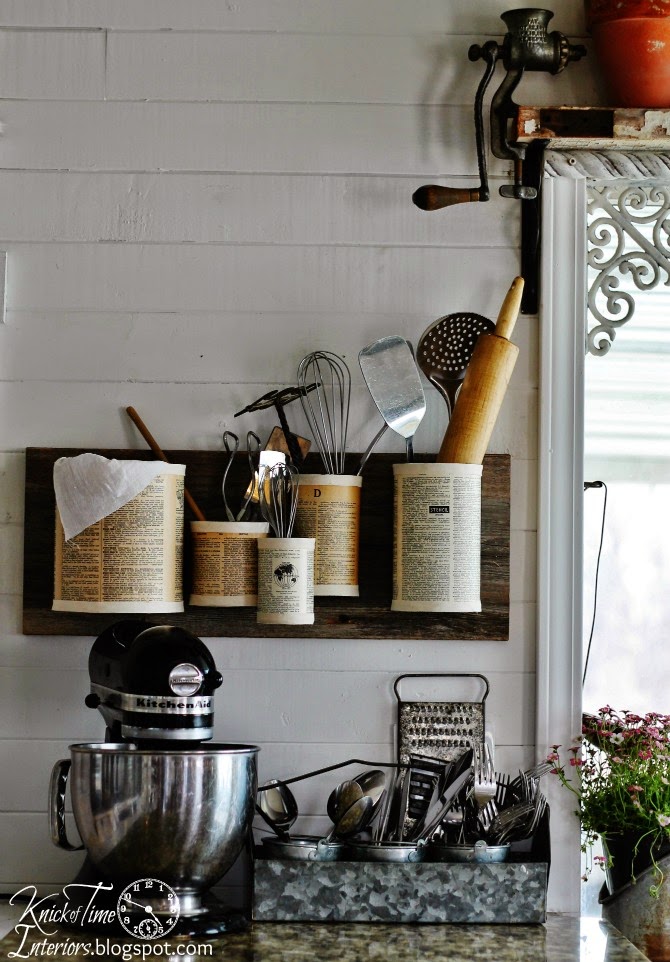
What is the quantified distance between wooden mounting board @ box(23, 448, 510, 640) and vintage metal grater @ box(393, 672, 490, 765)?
3.0 inches

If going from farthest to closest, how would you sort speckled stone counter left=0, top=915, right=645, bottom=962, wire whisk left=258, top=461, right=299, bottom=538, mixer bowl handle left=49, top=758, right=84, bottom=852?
1. wire whisk left=258, top=461, right=299, bottom=538
2. mixer bowl handle left=49, top=758, right=84, bottom=852
3. speckled stone counter left=0, top=915, right=645, bottom=962

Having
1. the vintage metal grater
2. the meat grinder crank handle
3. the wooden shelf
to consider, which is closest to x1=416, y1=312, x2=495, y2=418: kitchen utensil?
the meat grinder crank handle

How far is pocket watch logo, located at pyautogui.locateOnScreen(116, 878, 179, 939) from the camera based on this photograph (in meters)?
1.12

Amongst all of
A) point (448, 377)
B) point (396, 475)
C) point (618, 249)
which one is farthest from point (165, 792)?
point (618, 249)

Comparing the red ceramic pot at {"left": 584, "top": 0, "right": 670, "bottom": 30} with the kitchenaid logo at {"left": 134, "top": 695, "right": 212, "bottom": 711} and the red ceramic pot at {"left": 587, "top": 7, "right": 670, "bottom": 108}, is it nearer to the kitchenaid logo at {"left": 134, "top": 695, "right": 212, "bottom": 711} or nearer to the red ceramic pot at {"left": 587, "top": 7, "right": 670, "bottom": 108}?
the red ceramic pot at {"left": 587, "top": 7, "right": 670, "bottom": 108}

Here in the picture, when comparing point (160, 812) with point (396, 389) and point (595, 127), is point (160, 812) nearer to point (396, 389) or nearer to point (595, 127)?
point (396, 389)

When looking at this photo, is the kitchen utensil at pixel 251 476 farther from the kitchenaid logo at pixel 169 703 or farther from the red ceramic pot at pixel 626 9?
the red ceramic pot at pixel 626 9

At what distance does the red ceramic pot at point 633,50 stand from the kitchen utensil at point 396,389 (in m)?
0.44

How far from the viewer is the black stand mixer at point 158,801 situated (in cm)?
113

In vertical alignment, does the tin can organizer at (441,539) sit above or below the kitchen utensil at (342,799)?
above

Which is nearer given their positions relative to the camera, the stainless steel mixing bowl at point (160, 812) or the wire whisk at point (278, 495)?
the stainless steel mixing bowl at point (160, 812)

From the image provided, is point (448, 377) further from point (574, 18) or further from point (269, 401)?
→ point (574, 18)

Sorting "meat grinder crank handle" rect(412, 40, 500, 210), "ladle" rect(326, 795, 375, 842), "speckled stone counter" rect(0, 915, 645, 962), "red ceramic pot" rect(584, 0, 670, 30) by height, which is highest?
"red ceramic pot" rect(584, 0, 670, 30)

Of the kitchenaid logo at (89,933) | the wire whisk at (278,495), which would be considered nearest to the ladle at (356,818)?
the kitchenaid logo at (89,933)
